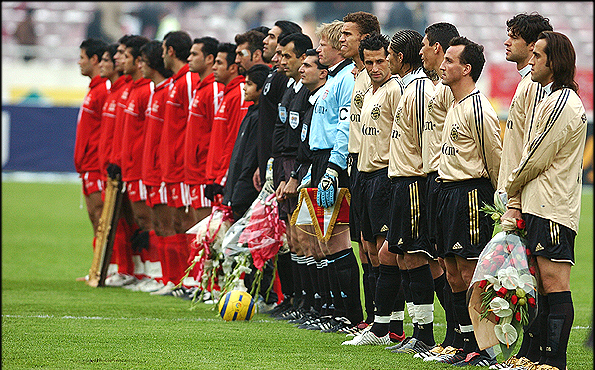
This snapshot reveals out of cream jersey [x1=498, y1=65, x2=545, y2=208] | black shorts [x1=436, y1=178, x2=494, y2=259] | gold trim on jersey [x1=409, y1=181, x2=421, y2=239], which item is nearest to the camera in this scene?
cream jersey [x1=498, y1=65, x2=545, y2=208]

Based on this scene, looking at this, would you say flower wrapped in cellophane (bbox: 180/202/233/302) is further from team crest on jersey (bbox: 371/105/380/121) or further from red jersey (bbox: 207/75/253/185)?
team crest on jersey (bbox: 371/105/380/121)

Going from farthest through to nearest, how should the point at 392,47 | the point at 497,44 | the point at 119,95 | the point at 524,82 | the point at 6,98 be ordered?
the point at 497,44
the point at 6,98
the point at 119,95
the point at 392,47
the point at 524,82

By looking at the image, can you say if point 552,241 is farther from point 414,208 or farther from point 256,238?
point 256,238

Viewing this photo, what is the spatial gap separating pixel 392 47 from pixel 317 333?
2.20 meters

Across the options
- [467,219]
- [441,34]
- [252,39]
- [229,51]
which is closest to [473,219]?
[467,219]

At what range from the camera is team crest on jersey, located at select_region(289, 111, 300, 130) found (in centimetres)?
734

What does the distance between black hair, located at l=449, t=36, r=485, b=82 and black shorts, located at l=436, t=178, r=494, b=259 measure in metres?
0.67

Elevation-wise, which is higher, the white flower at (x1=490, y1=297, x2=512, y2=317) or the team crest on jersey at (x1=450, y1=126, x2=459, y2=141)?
the team crest on jersey at (x1=450, y1=126, x2=459, y2=141)

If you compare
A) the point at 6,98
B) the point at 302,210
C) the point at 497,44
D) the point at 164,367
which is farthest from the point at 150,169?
the point at 497,44

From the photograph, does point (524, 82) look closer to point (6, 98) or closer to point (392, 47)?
point (392, 47)

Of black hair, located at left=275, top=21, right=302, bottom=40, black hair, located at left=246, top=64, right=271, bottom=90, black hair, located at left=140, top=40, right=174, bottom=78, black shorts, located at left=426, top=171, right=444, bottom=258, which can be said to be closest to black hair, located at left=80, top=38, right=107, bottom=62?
black hair, located at left=140, top=40, right=174, bottom=78

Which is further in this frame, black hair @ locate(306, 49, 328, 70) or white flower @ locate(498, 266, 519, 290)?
black hair @ locate(306, 49, 328, 70)

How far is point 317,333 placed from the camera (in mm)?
6809

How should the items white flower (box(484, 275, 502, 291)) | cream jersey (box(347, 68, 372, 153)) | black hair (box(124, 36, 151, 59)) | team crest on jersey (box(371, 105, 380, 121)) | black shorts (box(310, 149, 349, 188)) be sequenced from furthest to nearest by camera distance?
black hair (box(124, 36, 151, 59)) → black shorts (box(310, 149, 349, 188)) → cream jersey (box(347, 68, 372, 153)) → team crest on jersey (box(371, 105, 380, 121)) → white flower (box(484, 275, 502, 291))
